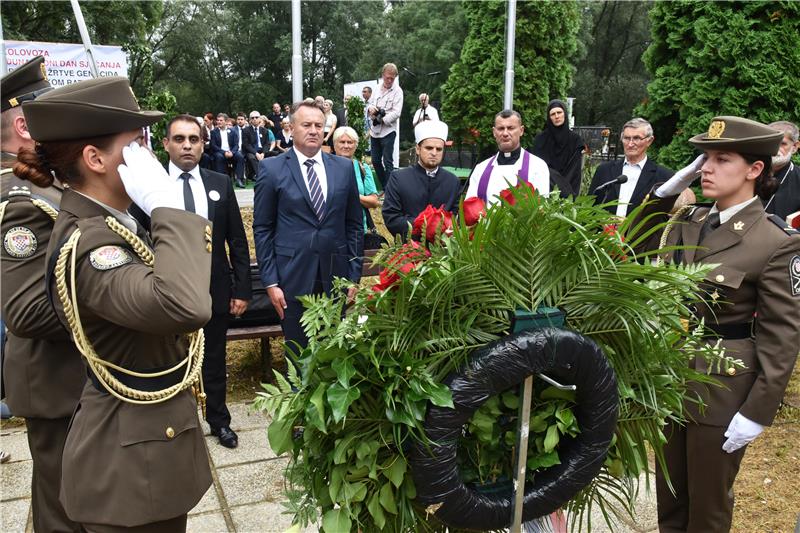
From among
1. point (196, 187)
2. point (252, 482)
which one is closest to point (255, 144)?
point (196, 187)

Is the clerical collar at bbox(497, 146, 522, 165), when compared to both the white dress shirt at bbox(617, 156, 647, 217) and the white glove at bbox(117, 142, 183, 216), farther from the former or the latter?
the white glove at bbox(117, 142, 183, 216)

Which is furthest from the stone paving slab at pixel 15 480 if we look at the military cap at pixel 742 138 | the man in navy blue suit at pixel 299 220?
the military cap at pixel 742 138

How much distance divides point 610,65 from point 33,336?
40065 mm

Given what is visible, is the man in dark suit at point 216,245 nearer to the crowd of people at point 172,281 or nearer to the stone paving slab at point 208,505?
the crowd of people at point 172,281

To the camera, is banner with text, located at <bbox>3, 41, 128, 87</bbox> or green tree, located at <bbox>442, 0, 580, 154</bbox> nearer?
banner with text, located at <bbox>3, 41, 128, 87</bbox>

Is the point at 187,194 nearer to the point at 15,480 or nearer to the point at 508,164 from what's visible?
the point at 15,480

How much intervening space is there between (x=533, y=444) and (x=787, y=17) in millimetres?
7270

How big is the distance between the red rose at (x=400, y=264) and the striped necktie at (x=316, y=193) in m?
2.64

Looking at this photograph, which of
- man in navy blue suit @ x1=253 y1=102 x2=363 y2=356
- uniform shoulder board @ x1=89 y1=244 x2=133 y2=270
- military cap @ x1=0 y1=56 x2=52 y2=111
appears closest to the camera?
uniform shoulder board @ x1=89 y1=244 x2=133 y2=270

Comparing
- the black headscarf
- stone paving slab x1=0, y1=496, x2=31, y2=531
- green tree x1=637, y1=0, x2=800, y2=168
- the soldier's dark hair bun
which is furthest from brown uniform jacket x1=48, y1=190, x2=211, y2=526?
green tree x1=637, y1=0, x2=800, y2=168

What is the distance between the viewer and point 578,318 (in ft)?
6.17

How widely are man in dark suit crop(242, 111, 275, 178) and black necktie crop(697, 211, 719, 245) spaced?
588 inches

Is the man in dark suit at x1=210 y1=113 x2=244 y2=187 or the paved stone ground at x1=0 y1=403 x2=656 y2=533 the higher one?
the paved stone ground at x1=0 y1=403 x2=656 y2=533

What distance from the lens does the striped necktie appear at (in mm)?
4449
